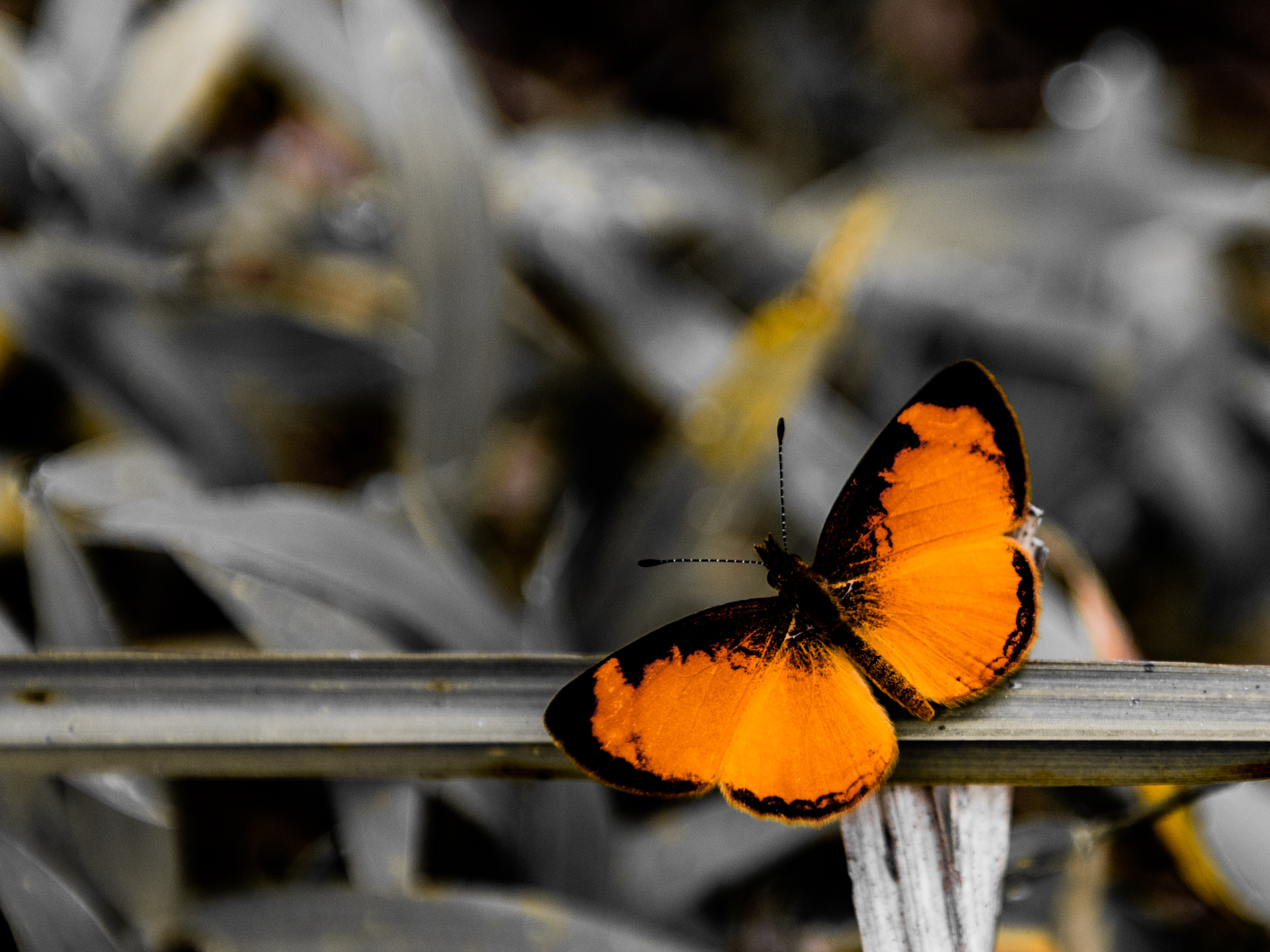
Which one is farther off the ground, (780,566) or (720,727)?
(780,566)

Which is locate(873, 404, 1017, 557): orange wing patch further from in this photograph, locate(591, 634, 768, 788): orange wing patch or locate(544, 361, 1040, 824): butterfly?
locate(591, 634, 768, 788): orange wing patch

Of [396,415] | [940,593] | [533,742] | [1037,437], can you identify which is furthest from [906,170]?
[533,742]

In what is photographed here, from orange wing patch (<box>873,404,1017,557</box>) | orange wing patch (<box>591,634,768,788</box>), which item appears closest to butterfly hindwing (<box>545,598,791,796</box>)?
orange wing patch (<box>591,634,768,788</box>)

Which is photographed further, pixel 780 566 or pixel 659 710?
pixel 780 566

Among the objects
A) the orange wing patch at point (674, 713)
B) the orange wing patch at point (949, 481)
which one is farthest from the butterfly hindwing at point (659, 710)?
the orange wing patch at point (949, 481)

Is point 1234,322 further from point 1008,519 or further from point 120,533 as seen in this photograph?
point 120,533

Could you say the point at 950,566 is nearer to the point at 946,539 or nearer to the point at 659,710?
the point at 946,539

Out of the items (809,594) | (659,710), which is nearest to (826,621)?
(809,594)
